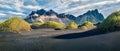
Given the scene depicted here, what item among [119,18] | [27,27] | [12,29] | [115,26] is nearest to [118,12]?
[119,18]

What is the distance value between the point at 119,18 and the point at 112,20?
1.99 m

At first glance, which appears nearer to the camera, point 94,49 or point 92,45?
point 94,49

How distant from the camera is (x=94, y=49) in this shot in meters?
42.7

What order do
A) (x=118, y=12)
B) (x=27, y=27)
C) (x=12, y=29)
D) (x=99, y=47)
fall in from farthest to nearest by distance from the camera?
(x=27, y=27) → (x=12, y=29) → (x=118, y=12) → (x=99, y=47)

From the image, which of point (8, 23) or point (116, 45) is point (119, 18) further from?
point (8, 23)

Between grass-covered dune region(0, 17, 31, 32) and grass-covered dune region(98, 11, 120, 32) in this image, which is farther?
grass-covered dune region(0, 17, 31, 32)

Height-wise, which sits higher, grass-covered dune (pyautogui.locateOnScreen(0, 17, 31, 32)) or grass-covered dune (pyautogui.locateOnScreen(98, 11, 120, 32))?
grass-covered dune (pyautogui.locateOnScreen(98, 11, 120, 32))

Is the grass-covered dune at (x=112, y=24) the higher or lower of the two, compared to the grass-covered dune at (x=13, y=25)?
higher

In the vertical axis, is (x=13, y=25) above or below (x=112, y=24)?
below

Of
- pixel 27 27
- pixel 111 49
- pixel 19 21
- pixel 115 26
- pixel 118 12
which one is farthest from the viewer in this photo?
pixel 27 27

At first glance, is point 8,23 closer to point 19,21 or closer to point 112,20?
point 19,21

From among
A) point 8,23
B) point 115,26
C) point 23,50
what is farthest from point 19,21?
point 23,50

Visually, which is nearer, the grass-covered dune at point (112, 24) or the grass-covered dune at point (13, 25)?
the grass-covered dune at point (112, 24)

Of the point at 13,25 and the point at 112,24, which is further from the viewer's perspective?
the point at 13,25
